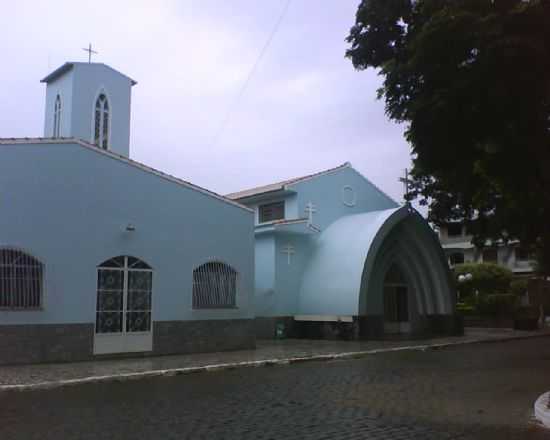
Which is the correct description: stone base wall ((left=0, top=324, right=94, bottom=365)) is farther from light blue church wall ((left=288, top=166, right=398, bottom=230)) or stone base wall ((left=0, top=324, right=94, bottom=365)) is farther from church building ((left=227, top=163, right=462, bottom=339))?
light blue church wall ((left=288, top=166, right=398, bottom=230))

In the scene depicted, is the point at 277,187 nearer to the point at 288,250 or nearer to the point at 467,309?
the point at 288,250

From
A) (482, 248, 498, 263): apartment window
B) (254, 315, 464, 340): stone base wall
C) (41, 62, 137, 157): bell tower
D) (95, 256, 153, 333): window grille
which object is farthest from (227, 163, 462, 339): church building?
(482, 248, 498, 263): apartment window

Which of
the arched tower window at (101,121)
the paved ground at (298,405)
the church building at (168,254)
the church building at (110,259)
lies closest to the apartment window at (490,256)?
the church building at (168,254)

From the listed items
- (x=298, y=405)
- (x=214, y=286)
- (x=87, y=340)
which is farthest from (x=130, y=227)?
(x=298, y=405)

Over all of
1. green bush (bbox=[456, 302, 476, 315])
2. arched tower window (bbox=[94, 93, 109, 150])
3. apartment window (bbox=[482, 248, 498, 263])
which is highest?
arched tower window (bbox=[94, 93, 109, 150])

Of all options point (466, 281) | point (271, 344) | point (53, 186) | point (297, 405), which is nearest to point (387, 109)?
point (297, 405)

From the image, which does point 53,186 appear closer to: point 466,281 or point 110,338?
point 110,338

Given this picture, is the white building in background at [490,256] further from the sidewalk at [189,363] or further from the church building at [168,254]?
the sidewalk at [189,363]

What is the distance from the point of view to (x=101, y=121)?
21984 millimetres

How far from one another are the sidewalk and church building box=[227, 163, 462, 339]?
5.24 feet

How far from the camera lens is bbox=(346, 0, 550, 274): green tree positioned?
10.6 meters

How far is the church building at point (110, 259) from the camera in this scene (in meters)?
14.4

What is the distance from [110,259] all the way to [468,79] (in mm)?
9611

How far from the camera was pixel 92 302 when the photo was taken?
50.6ft
